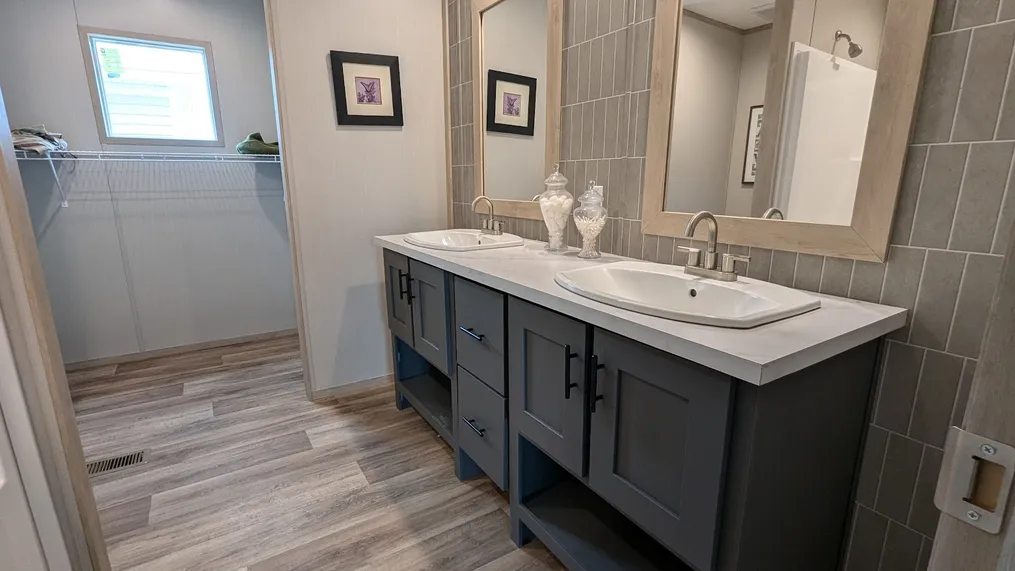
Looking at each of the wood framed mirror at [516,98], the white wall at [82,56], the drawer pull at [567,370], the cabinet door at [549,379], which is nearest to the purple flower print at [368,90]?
the wood framed mirror at [516,98]

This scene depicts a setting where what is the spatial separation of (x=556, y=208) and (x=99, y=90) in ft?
9.71

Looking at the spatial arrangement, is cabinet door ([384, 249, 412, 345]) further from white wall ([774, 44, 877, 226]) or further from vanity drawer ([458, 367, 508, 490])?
white wall ([774, 44, 877, 226])

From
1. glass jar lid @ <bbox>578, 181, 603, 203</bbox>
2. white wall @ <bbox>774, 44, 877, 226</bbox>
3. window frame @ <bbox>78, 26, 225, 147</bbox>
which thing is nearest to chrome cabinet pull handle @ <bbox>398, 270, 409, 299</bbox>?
glass jar lid @ <bbox>578, 181, 603, 203</bbox>

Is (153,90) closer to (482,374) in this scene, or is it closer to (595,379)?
(482,374)

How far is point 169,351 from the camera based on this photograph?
10.4ft

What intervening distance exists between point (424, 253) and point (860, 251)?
1387mm

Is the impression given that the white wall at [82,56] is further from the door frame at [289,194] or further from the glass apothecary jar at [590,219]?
the glass apothecary jar at [590,219]

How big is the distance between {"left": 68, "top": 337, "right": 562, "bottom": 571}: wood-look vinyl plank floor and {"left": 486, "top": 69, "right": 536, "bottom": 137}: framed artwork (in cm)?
153

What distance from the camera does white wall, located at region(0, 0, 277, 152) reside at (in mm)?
2533

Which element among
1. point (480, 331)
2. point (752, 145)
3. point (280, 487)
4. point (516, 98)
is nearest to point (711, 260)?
point (752, 145)

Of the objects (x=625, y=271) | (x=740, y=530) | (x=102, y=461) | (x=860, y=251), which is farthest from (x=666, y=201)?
(x=102, y=461)

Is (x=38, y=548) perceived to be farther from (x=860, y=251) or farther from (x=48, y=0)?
(x=48, y=0)

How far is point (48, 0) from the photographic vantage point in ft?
8.33

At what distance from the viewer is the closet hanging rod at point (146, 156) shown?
2.57 m
